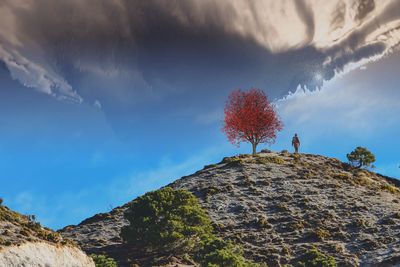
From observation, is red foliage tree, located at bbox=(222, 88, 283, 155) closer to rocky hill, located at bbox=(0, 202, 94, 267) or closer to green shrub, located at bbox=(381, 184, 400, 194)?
green shrub, located at bbox=(381, 184, 400, 194)

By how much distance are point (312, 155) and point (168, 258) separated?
43086mm

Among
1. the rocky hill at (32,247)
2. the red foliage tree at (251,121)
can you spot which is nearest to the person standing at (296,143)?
the red foliage tree at (251,121)

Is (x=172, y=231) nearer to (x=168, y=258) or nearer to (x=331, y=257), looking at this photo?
(x=168, y=258)

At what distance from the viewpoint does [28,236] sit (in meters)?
24.6

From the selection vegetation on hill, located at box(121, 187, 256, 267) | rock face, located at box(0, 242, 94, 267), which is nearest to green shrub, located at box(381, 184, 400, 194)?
vegetation on hill, located at box(121, 187, 256, 267)

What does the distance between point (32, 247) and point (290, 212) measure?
3522 cm

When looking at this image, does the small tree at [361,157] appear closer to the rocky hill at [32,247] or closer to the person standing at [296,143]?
the person standing at [296,143]

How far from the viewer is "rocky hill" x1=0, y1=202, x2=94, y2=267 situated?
894 inches

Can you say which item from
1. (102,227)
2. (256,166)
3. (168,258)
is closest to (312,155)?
(256,166)

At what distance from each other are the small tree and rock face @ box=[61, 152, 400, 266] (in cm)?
225

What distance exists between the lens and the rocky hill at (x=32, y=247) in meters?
22.7

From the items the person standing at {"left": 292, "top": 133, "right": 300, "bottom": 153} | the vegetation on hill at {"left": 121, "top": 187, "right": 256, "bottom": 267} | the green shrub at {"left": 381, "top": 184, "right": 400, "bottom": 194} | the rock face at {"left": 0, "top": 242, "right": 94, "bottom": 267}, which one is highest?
the person standing at {"left": 292, "top": 133, "right": 300, "bottom": 153}

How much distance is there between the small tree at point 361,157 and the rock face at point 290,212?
2.25 metres

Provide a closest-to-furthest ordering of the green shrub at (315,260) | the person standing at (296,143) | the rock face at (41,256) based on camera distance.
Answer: the rock face at (41,256) → the green shrub at (315,260) → the person standing at (296,143)
